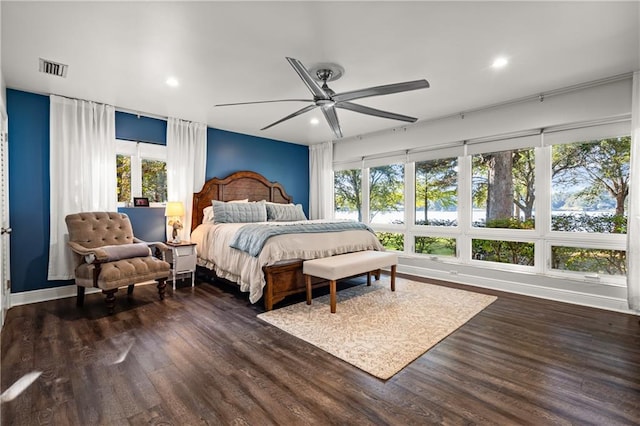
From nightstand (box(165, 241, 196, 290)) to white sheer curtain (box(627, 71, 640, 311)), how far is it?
16.9 ft

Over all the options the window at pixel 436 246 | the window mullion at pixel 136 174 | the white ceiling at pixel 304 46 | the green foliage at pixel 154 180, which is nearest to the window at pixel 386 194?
the window at pixel 436 246

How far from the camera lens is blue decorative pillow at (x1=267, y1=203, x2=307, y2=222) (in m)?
5.47

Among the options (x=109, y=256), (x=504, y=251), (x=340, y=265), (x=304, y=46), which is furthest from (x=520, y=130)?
(x=109, y=256)

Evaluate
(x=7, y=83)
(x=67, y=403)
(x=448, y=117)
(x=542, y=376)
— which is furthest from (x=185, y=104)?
(x=542, y=376)

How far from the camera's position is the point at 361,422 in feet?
5.41

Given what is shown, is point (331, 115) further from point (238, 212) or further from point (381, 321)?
point (238, 212)

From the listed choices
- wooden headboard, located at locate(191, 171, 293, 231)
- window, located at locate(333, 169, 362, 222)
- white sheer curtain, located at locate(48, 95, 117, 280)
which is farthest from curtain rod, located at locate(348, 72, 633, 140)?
white sheer curtain, located at locate(48, 95, 117, 280)

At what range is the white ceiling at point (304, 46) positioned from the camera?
224 cm

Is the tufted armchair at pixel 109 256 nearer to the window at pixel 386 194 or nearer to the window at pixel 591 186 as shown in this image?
the window at pixel 386 194

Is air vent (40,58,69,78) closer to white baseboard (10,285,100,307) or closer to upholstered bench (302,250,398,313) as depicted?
white baseboard (10,285,100,307)

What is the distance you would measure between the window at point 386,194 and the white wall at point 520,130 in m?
0.39

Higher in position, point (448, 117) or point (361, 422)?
point (448, 117)

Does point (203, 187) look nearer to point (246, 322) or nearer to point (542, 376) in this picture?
point (246, 322)

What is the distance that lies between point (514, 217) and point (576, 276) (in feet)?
3.25
